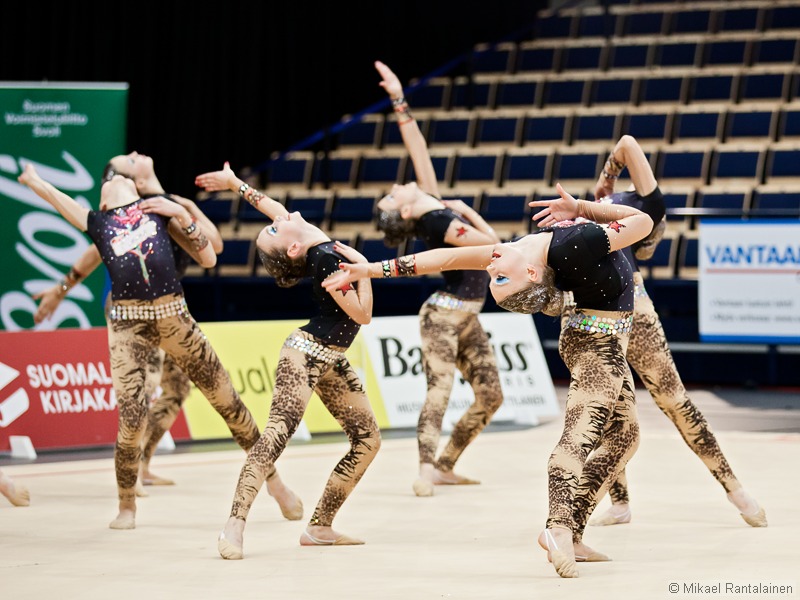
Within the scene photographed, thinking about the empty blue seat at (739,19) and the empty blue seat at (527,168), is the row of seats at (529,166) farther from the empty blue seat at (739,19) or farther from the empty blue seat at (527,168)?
the empty blue seat at (739,19)

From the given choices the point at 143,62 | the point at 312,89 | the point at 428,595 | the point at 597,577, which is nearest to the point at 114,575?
the point at 428,595

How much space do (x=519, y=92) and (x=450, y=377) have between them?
8.94 metres

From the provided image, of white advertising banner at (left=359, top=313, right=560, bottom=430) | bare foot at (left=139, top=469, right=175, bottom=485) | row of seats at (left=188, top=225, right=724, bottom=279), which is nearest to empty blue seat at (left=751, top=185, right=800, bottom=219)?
row of seats at (left=188, top=225, right=724, bottom=279)

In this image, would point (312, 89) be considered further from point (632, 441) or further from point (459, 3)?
point (632, 441)

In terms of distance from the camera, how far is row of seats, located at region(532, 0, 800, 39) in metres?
16.3

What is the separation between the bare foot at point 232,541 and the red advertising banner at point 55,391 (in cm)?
376

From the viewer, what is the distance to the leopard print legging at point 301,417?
18.3ft

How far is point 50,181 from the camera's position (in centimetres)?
1033

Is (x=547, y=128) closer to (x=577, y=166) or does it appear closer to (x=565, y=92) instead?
(x=565, y=92)

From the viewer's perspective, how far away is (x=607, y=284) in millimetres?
5211

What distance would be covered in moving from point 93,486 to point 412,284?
6244 mm

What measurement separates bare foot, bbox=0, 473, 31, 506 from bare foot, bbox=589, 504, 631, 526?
2.97 m

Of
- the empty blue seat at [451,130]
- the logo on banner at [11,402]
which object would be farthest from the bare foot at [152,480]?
the empty blue seat at [451,130]
